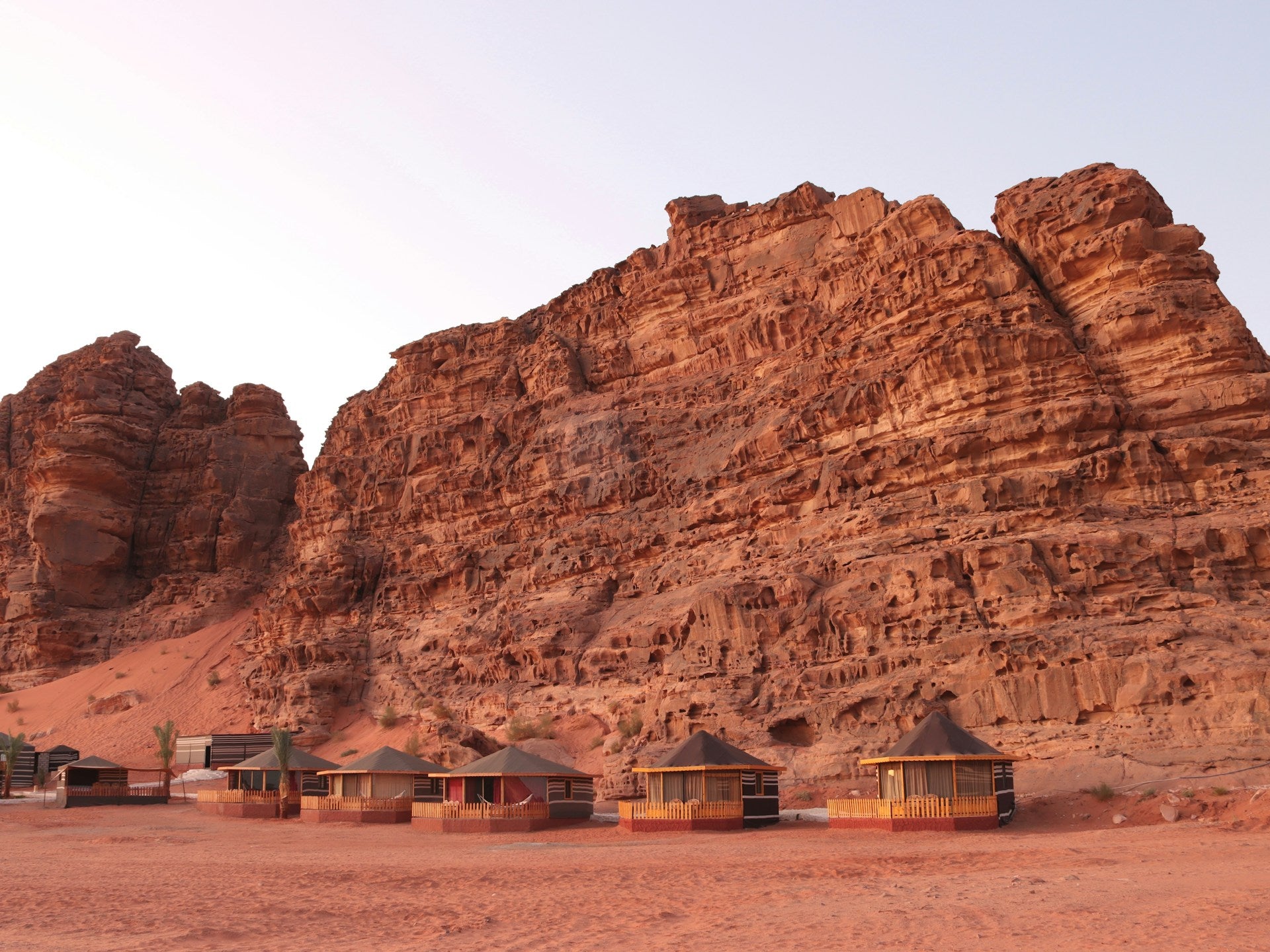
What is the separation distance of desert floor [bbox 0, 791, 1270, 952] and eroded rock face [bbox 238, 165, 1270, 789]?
5.72 metres

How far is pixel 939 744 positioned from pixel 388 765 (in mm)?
16388

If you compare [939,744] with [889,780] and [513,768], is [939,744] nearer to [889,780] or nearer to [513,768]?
[889,780]

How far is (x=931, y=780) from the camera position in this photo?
82.1 feet

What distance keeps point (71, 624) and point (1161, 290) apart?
202 feet

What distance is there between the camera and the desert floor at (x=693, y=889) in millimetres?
12711

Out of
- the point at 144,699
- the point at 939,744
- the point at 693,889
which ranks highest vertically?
the point at 144,699

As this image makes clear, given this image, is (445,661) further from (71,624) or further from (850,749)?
(71,624)

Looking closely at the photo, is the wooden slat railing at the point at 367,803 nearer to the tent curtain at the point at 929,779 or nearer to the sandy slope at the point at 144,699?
the tent curtain at the point at 929,779

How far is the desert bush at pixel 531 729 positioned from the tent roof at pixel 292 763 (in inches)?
251

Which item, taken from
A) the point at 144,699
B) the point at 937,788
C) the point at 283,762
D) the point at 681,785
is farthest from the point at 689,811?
the point at 144,699

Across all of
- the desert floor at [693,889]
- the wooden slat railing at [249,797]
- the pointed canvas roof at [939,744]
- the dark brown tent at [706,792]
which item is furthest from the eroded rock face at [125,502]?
the pointed canvas roof at [939,744]

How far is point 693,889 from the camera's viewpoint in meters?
16.7

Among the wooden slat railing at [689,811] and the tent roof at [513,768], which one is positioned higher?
the tent roof at [513,768]

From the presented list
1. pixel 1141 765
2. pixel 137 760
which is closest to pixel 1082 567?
pixel 1141 765
